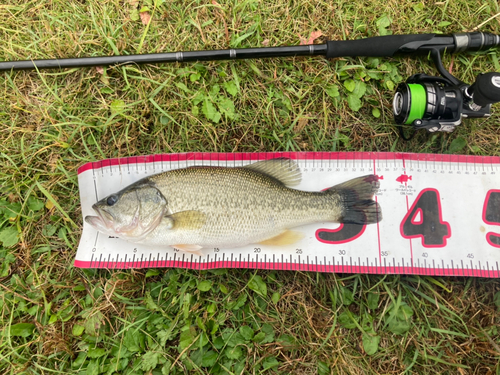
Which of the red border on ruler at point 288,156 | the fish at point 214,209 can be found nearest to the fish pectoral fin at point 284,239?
the fish at point 214,209

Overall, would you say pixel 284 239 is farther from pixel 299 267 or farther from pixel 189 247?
pixel 189 247

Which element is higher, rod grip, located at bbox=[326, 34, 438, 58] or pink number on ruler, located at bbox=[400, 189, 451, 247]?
rod grip, located at bbox=[326, 34, 438, 58]

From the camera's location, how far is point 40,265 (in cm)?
264

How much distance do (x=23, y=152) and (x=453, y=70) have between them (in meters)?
4.21

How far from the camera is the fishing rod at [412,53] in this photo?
239 centimetres

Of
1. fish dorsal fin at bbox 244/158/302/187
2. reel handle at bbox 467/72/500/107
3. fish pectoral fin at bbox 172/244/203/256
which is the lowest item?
fish pectoral fin at bbox 172/244/203/256

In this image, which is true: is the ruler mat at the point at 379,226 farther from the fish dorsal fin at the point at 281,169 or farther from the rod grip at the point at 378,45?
the rod grip at the point at 378,45

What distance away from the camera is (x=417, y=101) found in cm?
239

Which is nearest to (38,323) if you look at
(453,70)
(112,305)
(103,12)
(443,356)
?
(112,305)

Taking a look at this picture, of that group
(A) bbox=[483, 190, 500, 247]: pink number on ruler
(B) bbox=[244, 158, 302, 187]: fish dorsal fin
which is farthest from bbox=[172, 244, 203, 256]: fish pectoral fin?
(A) bbox=[483, 190, 500, 247]: pink number on ruler

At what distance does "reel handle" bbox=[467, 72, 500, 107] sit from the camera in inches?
82.7

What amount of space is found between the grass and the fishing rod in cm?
13

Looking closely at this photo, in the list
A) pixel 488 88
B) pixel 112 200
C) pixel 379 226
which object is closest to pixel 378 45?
pixel 488 88

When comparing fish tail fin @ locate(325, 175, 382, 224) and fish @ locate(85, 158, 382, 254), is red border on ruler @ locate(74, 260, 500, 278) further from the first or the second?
fish tail fin @ locate(325, 175, 382, 224)
